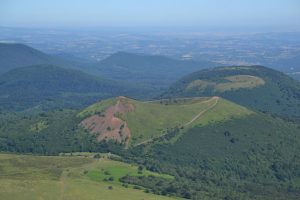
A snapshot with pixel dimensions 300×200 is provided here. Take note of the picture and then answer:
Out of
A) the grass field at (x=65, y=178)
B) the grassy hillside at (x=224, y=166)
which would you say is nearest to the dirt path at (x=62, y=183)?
the grass field at (x=65, y=178)

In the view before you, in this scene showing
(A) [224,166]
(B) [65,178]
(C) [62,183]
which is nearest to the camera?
(C) [62,183]

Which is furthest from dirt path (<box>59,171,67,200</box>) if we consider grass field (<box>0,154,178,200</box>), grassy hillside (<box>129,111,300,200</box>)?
grassy hillside (<box>129,111,300,200</box>)

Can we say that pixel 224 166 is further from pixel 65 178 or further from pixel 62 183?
pixel 62 183

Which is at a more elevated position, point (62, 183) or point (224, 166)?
point (62, 183)

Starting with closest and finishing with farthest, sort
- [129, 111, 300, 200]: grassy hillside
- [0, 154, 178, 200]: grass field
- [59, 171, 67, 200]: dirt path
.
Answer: [59, 171, 67, 200]: dirt path
[0, 154, 178, 200]: grass field
[129, 111, 300, 200]: grassy hillside

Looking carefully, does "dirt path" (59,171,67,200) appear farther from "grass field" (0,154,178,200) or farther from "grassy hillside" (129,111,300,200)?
"grassy hillside" (129,111,300,200)

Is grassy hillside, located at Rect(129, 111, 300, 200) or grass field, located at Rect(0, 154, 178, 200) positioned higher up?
grass field, located at Rect(0, 154, 178, 200)

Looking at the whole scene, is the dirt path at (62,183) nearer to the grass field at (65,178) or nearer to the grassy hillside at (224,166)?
the grass field at (65,178)

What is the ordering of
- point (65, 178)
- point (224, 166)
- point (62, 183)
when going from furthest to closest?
point (224, 166)
point (65, 178)
point (62, 183)

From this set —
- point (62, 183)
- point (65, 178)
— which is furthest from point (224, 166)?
point (62, 183)

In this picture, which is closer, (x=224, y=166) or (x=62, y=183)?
(x=62, y=183)

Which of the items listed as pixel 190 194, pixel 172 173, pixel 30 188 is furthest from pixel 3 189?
pixel 172 173
